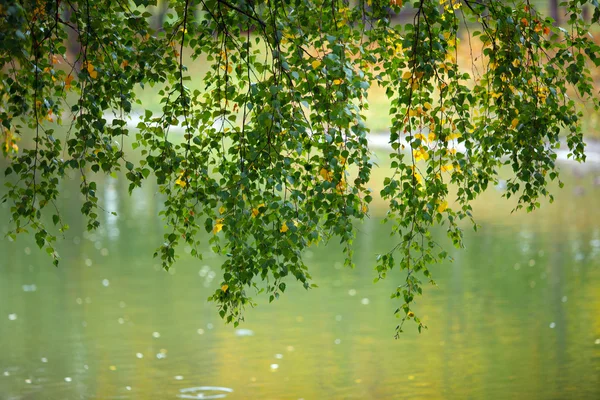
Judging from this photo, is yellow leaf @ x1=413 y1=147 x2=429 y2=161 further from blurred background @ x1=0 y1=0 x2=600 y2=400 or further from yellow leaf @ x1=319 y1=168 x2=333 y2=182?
blurred background @ x1=0 y1=0 x2=600 y2=400

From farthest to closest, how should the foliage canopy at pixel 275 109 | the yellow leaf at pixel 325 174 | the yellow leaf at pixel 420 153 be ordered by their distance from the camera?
the yellow leaf at pixel 420 153 < the yellow leaf at pixel 325 174 < the foliage canopy at pixel 275 109

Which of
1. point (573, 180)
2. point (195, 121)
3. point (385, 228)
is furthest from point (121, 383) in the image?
point (573, 180)

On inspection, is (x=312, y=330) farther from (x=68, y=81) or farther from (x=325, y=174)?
(x=325, y=174)

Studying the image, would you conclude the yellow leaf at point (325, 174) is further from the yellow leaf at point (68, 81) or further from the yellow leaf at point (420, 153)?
the yellow leaf at point (68, 81)

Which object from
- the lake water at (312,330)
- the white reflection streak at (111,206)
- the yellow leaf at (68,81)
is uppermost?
the white reflection streak at (111,206)

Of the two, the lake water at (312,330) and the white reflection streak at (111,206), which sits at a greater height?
the white reflection streak at (111,206)

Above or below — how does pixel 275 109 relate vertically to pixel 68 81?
below

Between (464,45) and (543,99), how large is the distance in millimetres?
33998

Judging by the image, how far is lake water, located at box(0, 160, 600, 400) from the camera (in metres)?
8.65

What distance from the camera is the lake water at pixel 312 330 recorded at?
865 centimetres

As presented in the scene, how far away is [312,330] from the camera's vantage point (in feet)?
34.4

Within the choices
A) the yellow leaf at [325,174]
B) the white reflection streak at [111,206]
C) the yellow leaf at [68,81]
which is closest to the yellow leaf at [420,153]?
the yellow leaf at [325,174]

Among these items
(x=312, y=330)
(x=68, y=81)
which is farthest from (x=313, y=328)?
(x=68, y=81)

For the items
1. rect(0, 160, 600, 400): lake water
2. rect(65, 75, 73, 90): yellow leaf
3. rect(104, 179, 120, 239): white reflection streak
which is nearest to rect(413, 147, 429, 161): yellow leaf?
rect(0, 160, 600, 400): lake water
